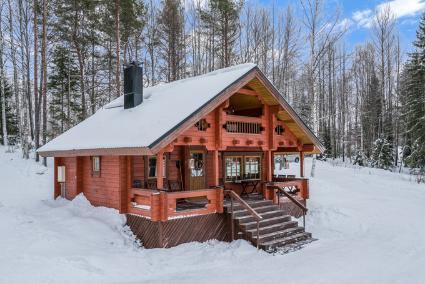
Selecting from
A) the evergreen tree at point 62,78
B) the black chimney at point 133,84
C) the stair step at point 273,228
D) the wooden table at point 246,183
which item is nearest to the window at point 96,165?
the black chimney at point 133,84

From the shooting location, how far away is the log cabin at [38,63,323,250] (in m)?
11.0

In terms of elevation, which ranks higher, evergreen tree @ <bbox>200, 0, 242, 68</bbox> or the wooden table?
evergreen tree @ <bbox>200, 0, 242, 68</bbox>

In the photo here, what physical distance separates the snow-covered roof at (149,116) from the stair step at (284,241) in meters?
4.64

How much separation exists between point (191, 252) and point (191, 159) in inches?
180

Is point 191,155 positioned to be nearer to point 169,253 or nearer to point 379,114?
point 169,253

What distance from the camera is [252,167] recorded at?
16.7 m

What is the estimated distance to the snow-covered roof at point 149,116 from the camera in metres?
10.9

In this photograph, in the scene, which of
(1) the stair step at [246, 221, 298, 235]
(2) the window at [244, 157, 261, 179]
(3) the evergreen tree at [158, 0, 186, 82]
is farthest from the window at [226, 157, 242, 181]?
(3) the evergreen tree at [158, 0, 186, 82]

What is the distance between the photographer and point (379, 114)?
4028 centimetres

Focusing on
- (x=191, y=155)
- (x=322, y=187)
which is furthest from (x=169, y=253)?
(x=322, y=187)

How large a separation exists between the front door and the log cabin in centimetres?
4

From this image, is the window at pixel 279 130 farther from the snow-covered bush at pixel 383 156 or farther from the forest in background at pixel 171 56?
the snow-covered bush at pixel 383 156

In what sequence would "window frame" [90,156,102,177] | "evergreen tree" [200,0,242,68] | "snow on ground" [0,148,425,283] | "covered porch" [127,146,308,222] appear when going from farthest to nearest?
1. "evergreen tree" [200,0,242,68]
2. "window frame" [90,156,102,177]
3. "covered porch" [127,146,308,222]
4. "snow on ground" [0,148,425,283]

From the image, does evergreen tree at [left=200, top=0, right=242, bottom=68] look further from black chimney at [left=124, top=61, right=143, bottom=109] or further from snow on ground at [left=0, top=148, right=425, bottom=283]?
snow on ground at [left=0, top=148, right=425, bottom=283]
